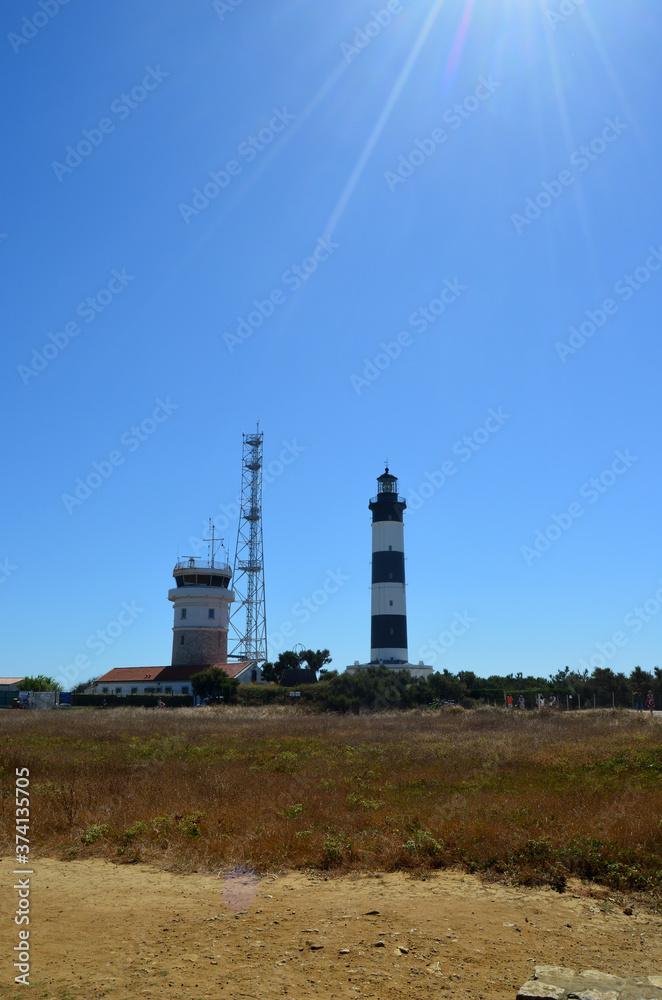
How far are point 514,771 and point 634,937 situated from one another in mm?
8980

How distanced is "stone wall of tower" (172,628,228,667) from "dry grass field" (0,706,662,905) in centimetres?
3817

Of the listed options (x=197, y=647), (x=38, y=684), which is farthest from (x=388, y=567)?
(x=38, y=684)

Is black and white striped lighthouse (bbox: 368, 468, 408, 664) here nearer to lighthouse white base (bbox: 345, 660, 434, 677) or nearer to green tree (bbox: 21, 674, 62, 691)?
lighthouse white base (bbox: 345, 660, 434, 677)

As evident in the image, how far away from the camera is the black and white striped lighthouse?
181 feet

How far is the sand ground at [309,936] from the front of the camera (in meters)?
5.90

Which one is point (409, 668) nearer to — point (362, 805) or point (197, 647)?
point (197, 647)

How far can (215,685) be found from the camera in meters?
51.0

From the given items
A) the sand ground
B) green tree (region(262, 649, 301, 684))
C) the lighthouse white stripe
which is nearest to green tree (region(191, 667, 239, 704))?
green tree (region(262, 649, 301, 684))

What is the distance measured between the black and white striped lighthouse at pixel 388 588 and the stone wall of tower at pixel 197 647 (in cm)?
1391

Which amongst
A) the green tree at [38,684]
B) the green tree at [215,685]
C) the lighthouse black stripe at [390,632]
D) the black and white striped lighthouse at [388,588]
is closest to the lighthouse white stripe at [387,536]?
the black and white striped lighthouse at [388,588]

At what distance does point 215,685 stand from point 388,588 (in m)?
14.9

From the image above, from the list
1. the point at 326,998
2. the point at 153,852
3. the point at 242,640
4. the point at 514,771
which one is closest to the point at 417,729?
the point at 514,771

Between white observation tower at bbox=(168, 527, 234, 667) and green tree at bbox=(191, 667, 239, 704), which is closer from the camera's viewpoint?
green tree at bbox=(191, 667, 239, 704)

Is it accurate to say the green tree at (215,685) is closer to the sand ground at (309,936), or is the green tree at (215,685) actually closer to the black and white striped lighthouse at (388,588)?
the black and white striped lighthouse at (388,588)
